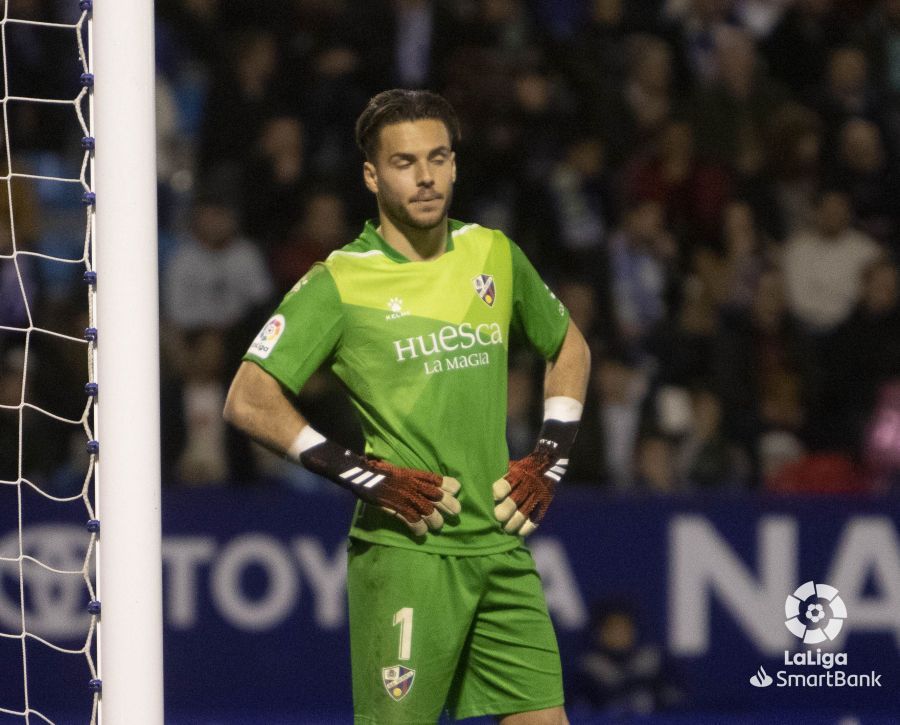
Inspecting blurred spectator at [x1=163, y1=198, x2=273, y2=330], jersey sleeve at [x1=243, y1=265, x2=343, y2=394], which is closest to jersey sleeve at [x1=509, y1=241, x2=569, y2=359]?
jersey sleeve at [x1=243, y1=265, x2=343, y2=394]

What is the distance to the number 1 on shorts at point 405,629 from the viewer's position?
3.99m

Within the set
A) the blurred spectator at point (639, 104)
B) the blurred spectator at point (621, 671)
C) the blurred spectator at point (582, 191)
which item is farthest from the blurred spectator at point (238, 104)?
the blurred spectator at point (621, 671)

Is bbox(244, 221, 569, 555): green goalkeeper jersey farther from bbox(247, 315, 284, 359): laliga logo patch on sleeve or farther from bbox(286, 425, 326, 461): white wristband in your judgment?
bbox(286, 425, 326, 461): white wristband

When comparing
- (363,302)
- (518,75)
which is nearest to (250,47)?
(518,75)

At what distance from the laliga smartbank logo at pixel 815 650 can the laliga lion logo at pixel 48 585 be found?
279 cm

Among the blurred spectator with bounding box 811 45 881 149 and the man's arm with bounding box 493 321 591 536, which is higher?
the blurred spectator with bounding box 811 45 881 149

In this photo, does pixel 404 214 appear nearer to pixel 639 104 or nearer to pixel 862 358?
pixel 862 358

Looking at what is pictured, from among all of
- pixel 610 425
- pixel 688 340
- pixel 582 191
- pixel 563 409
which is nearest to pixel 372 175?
pixel 563 409

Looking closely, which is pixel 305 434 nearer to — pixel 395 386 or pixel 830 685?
pixel 395 386

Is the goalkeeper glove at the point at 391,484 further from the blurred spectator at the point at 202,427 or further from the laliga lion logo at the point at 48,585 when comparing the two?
the blurred spectator at the point at 202,427

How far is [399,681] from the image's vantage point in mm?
3988

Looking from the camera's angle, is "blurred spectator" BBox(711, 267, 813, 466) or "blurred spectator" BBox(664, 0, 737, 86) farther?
"blurred spectator" BBox(664, 0, 737, 86)

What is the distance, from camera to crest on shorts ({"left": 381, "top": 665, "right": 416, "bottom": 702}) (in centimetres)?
398

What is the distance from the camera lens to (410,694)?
13.1ft
